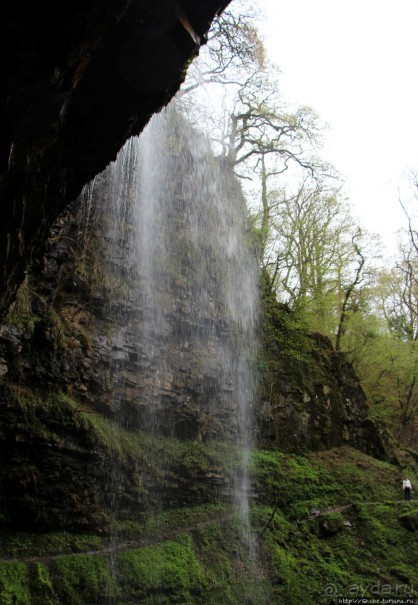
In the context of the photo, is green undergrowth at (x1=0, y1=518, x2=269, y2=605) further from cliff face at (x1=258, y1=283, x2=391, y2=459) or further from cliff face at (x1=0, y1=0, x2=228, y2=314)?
cliff face at (x1=0, y1=0, x2=228, y2=314)

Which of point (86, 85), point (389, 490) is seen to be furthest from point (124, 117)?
point (389, 490)

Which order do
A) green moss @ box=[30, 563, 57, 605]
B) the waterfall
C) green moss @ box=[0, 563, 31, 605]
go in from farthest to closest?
1. the waterfall
2. green moss @ box=[30, 563, 57, 605]
3. green moss @ box=[0, 563, 31, 605]

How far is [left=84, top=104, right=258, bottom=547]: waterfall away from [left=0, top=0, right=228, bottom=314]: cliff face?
6.19 m

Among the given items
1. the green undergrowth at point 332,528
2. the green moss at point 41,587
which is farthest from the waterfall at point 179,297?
the green moss at point 41,587

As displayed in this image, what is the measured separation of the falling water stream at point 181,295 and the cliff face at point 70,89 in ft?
20.7

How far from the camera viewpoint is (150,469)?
917 cm

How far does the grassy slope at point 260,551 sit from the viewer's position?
701 centimetres

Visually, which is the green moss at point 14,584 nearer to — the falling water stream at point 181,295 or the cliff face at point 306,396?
the falling water stream at point 181,295

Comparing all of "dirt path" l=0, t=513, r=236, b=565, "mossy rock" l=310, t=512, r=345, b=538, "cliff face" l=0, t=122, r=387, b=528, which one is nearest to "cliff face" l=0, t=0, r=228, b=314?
"cliff face" l=0, t=122, r=387, b=528

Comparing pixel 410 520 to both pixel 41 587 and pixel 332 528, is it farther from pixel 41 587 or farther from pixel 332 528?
pixel 41 587

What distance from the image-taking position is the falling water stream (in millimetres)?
10180

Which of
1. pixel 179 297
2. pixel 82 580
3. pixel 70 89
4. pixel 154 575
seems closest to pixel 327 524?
pixel 154 575

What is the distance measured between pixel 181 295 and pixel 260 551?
5876 mm

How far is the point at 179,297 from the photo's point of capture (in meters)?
11.5
